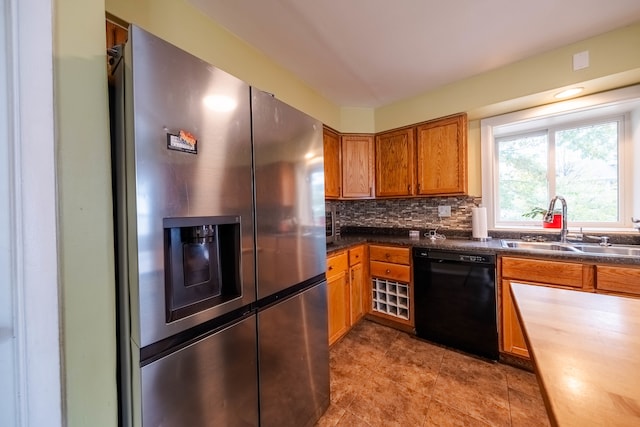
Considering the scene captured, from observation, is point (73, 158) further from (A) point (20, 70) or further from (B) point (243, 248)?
(B) point (243, 248)

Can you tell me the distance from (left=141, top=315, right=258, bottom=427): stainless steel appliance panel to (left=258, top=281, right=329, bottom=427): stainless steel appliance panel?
67 millimetres

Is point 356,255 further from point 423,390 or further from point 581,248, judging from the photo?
point 581,248

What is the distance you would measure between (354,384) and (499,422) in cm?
83

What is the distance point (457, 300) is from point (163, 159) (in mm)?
2212

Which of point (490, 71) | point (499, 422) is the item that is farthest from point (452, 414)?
point (490, 71)

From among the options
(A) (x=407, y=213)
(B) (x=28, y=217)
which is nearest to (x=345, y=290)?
(A) (x=407, y=213)

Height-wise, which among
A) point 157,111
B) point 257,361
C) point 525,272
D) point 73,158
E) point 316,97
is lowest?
point 257,361

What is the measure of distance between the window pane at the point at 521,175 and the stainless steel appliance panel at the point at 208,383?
2632mm

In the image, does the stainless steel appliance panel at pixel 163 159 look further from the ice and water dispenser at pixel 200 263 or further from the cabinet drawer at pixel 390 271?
the cabinet drawer at pixel 390 271

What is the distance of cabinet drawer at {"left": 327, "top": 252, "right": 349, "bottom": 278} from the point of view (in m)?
1.98

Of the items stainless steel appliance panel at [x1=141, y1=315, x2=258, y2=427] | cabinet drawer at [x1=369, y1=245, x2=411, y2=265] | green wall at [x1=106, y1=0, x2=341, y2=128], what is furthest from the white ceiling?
stainless steel appliance panel at [x1=141, y1=315, x2=258, y2=427]

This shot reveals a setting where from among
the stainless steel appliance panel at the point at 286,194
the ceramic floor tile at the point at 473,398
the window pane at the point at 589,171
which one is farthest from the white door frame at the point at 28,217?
the window pane at the point at 589,171

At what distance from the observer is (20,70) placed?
0.60m

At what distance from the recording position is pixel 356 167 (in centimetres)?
278
